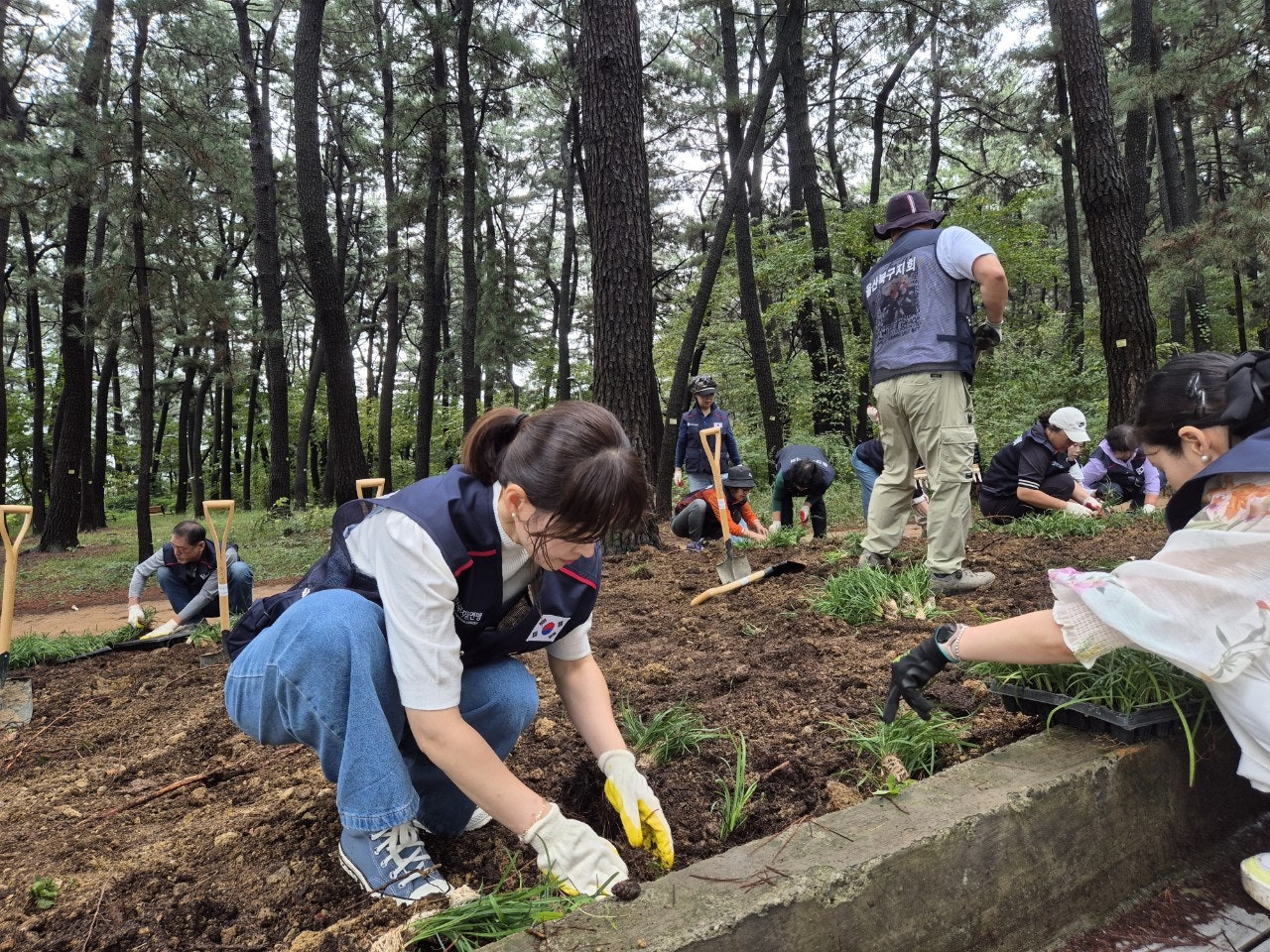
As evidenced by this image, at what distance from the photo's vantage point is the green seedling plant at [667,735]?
2258 millimetres

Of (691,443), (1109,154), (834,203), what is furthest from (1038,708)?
(834,203)

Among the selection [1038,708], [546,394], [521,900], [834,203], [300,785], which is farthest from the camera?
[546,394]

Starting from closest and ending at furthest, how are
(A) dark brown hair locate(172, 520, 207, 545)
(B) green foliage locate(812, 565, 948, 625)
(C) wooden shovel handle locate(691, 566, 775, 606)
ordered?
(B) green foliage locate(812, 565, 948, 625) → (C) wooden shovel handle locate(691, 566, 775, 606) → (A) dark brown hair locate(172, 520, 207, 545)

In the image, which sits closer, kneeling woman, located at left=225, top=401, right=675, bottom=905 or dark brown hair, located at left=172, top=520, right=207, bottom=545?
kneeling woman, located at left=225, top=401, right=675, bottom=905

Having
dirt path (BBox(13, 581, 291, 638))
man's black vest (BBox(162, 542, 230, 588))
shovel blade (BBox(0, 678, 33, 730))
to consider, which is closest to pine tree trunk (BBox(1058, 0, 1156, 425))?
man's black vest (BBox(162, 542, 230, 588))

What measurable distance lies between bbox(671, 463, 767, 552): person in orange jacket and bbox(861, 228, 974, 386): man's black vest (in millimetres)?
2264

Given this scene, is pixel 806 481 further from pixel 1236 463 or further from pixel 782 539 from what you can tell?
pixel 1236 463

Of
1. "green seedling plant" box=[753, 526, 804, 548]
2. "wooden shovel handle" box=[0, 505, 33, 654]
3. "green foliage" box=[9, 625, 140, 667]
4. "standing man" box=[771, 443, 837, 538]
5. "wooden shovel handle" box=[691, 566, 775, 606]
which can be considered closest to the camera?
"wooden shovel handle" box=[0, 505, 33, 654]

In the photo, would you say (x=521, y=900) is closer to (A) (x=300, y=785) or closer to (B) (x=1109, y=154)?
(A) (x=300, y=785)

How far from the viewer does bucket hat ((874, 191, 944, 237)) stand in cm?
417

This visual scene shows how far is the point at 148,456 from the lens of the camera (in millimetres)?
9148

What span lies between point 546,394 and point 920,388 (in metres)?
19.4

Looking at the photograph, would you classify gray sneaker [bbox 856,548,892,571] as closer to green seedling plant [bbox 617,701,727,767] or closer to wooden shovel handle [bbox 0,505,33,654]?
green seedling plant [bbox 617,701,727,767]

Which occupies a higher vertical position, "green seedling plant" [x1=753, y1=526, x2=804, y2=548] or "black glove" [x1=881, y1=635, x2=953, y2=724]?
"green seedling plant" [x1=753, y1=526, x2=804, y2=548]
